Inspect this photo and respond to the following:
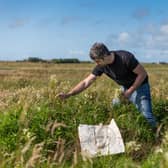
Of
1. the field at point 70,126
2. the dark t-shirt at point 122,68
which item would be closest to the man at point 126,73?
the dark t-shirt at point 122,68

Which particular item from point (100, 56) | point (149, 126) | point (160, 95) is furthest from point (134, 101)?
point (160, 95)

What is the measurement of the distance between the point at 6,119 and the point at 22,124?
0.22 metres

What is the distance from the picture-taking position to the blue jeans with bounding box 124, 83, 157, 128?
8273mm

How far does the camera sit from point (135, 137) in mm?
7949

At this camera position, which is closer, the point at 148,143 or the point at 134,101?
the point at 148,143

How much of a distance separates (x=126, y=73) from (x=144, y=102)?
20.4 inches

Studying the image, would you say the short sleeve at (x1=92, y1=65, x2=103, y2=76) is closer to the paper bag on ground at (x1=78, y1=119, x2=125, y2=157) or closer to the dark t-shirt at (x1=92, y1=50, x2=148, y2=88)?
the dark t-shirt at (x1=92, y1=50, x2=148, y2=88)

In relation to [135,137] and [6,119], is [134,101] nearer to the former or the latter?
[135,137]

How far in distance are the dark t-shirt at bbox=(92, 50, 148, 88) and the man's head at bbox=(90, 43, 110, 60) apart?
34 centimetres

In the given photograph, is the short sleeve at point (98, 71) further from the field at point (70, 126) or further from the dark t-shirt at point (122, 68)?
the field at point (70, 126)

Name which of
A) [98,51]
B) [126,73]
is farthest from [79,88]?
[98,51]

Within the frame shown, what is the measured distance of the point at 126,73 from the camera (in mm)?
8203

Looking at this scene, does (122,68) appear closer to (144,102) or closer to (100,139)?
(144,102)

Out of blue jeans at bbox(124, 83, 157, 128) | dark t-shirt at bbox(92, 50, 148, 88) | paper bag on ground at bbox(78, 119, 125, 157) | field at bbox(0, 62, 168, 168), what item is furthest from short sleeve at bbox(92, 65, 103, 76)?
paper bag on ground at bbox(78, 119, 125, 157)
